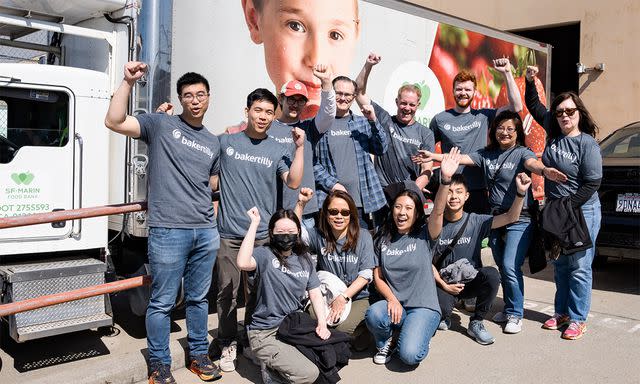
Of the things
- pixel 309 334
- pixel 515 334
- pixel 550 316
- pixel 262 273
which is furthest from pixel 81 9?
pixel 550 316

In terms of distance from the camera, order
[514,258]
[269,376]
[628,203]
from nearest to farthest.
A: 1. [269,376]
2. [514,258]
3. [628,203]

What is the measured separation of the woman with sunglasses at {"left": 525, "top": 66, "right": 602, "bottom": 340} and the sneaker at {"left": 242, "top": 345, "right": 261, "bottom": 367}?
2.56 m

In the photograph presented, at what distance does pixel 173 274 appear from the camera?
397cm

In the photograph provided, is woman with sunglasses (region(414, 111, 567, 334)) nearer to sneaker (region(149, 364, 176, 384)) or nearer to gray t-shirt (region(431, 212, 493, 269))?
gray t-shirt (region(431, 212, 493, 269))

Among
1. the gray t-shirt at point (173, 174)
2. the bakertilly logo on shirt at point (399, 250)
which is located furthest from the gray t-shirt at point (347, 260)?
the gray t-shirt at point (173, 174)

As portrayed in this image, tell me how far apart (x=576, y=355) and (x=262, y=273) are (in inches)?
99.4

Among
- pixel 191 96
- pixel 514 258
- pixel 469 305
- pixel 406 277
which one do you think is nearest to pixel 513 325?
pixel 514 258

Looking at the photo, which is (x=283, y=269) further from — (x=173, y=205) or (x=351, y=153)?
(x=351, y=153)

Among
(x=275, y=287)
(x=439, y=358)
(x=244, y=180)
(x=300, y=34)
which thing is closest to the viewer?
(x=275, y=287)

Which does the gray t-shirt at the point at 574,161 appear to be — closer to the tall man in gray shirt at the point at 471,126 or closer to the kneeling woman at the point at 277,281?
the tall man in gray shirt at the point at 471,126

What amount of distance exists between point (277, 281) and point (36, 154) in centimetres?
208

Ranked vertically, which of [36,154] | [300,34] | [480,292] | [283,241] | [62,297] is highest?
[300,34]

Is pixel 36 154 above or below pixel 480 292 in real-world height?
above

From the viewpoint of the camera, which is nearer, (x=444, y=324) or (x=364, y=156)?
(x=364, y=156)
